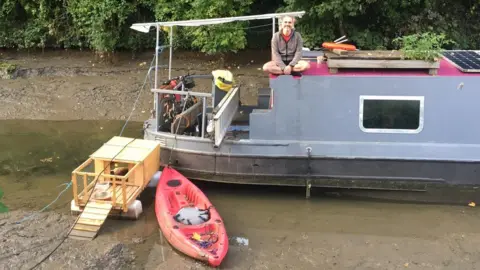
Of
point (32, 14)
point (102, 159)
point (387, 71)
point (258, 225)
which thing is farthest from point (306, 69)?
point (32, 14)

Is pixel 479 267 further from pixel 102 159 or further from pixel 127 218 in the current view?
pixel 102 159

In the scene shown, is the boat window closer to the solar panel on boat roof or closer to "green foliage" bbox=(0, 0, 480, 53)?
the solar panel on boat roof

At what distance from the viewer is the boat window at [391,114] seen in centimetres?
770

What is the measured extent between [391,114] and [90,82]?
914 centimetres

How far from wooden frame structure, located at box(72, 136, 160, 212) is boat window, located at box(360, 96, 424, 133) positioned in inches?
132

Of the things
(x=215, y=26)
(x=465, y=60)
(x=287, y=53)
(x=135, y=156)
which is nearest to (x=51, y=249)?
(x=135, y=156)

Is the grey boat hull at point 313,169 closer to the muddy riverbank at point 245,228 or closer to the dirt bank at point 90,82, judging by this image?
the muddy riverbank at point 245,228

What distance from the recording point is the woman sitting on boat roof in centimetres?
766

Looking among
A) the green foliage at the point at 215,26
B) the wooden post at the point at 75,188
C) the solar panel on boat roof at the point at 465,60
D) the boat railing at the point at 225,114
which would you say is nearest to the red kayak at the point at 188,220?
the boat railing at the point at 225,114

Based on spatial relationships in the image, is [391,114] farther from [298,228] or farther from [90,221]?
[90,221]

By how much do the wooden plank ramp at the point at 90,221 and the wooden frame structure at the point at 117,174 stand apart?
0.12 metres

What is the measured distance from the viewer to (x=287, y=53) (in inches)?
311

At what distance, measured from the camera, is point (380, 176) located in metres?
7.82

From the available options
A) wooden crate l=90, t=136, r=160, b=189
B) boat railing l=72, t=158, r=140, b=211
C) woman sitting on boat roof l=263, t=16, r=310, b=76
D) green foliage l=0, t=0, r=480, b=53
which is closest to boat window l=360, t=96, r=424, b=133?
woman sitting on boat roof l=263, t=16, r=310, b=76
